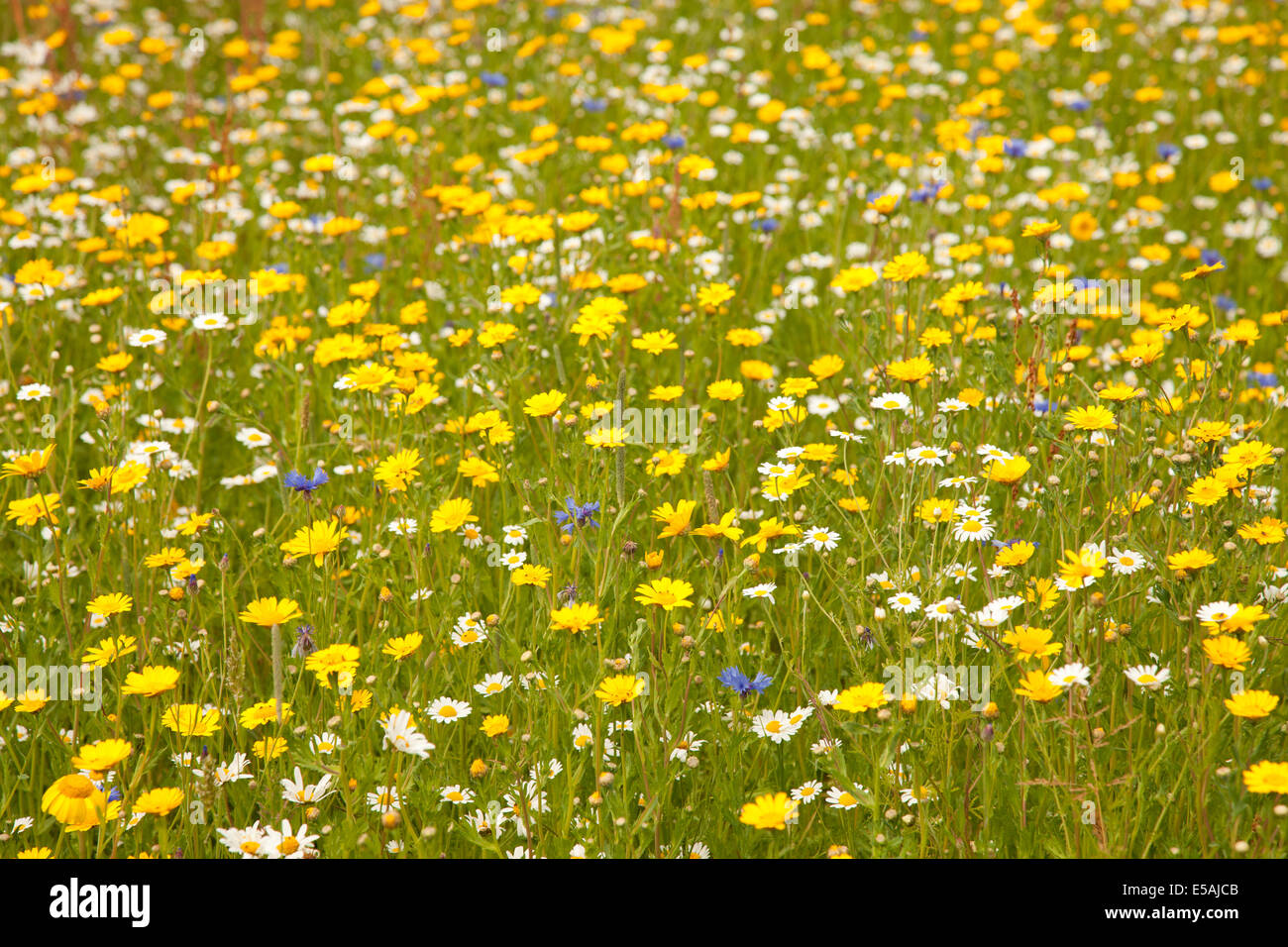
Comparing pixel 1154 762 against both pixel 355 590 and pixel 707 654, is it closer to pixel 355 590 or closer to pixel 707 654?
pixel 707 654

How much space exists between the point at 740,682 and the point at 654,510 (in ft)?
2.20

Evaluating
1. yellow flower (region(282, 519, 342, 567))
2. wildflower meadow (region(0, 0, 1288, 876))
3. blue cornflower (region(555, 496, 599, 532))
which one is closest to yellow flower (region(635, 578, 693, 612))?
wildflower meadow (region(0, 0, 1288, 876))

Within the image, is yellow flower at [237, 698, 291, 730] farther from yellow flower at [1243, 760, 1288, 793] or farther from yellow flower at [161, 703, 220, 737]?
yellow flower at [1243, 760, 1288, 793]

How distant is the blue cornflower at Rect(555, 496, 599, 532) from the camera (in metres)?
2.50

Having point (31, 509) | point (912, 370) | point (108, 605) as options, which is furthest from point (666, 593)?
point (31, 509)

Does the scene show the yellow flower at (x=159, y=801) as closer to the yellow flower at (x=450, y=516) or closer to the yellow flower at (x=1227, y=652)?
the yellow flower at (x=450, y=516)

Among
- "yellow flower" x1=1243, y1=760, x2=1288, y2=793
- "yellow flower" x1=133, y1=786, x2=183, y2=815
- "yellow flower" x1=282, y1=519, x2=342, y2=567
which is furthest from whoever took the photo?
"yellow flower" x1=282, y1=519, x2=342, y2=567

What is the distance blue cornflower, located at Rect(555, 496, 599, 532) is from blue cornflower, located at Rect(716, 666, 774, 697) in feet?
1.52

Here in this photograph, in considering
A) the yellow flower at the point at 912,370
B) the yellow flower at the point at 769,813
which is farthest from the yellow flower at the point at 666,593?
the yellow flower at the point at 912,370

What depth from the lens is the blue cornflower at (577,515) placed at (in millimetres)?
2503

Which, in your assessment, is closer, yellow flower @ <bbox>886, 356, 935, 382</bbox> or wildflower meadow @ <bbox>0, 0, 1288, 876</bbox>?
wildflower meadow @ <bbox>0, 0, 1288, 876</bbox>

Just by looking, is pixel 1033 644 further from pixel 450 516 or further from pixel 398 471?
pixel 398 471
